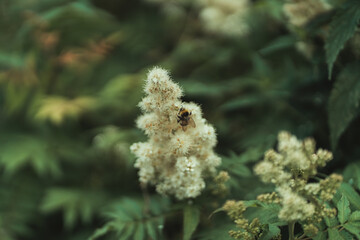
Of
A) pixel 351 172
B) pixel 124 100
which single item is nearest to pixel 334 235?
pixel 351 172

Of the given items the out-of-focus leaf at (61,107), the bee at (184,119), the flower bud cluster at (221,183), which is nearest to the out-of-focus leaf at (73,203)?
the out-of-focus leaf at (61,107)

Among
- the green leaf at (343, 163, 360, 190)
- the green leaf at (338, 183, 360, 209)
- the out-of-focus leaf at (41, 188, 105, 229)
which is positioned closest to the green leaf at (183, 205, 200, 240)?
the green leaf at (338, 183, 360, 209)

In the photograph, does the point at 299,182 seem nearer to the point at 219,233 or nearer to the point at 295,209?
the point at 295,209

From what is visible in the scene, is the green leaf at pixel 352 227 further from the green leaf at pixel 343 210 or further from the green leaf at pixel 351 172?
the green leaf at pixel 351 172

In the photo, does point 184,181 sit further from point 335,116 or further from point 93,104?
point 93,104

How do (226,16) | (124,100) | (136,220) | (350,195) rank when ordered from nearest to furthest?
(350,195), (136,220), (124,100), (226,16)

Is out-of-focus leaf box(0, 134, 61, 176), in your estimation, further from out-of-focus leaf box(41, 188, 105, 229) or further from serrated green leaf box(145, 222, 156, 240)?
serrated green leaf box(145, 222, 156, 240)
